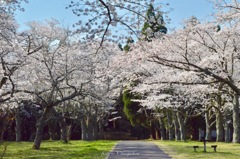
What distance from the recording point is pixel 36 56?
1980 centimetres

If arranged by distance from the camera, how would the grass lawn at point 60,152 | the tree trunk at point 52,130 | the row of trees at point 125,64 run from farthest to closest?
the tree trunk at point 52,130, the grass lawn at point 60,152, the row of trees at point 125,64

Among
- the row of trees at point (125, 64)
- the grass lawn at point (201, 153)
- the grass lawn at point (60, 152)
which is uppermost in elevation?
the row of trees at point (125, 64)

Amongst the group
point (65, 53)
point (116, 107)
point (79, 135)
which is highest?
point (65, 53)

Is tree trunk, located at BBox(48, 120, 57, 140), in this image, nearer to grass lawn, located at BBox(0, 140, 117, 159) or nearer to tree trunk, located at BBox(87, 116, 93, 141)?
tree trunk, located at BBox(87, 116, 93, 141)

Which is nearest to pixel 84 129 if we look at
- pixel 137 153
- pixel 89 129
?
pixel 89 129

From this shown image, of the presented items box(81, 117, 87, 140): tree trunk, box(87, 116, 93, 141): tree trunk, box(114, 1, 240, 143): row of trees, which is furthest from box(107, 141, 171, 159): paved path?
box(81, 117, 87, 140): tree trunk

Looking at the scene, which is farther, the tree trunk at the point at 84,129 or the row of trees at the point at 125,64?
the tree trunk at the point at 84,129

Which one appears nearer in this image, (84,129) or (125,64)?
(125,64)

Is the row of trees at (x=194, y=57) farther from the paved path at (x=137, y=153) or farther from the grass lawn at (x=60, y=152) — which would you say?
the grass lawn at (x=60, y=152)

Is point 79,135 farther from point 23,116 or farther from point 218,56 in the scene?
point 218,56

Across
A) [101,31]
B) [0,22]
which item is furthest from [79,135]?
[101,31]

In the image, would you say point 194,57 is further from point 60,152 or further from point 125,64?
point 60,152

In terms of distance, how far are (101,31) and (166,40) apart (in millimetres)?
7316

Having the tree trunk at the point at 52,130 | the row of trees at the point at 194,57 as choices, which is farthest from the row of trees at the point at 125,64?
the tree trunk at the point at 52,130
